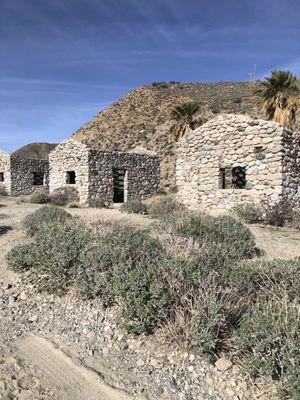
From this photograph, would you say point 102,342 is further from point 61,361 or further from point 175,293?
point 175,293

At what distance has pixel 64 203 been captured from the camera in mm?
19438

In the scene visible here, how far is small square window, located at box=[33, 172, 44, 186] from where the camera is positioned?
28.3 m

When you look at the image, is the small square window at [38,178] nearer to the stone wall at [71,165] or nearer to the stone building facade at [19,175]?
the stone building facade at [19,175]

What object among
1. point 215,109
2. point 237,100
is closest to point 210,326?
point 215,109

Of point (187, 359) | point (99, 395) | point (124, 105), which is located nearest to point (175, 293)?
point (187, 359)

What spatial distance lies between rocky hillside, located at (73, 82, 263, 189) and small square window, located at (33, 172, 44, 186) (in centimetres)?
1153

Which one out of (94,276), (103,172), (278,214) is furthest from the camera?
(103,172)

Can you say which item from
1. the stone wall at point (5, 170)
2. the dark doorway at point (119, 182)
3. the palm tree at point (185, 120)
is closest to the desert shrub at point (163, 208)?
the dark doorway at point (119, 182)

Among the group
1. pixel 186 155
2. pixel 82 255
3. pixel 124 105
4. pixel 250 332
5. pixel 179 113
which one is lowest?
pixel 250 332

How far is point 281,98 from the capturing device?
18625 mm

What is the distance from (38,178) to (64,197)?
399 inches

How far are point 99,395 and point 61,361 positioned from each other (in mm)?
655

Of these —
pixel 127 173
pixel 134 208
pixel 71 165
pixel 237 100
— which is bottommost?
pixel 134 208

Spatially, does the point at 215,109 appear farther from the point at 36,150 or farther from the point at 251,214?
the point at 36,150
